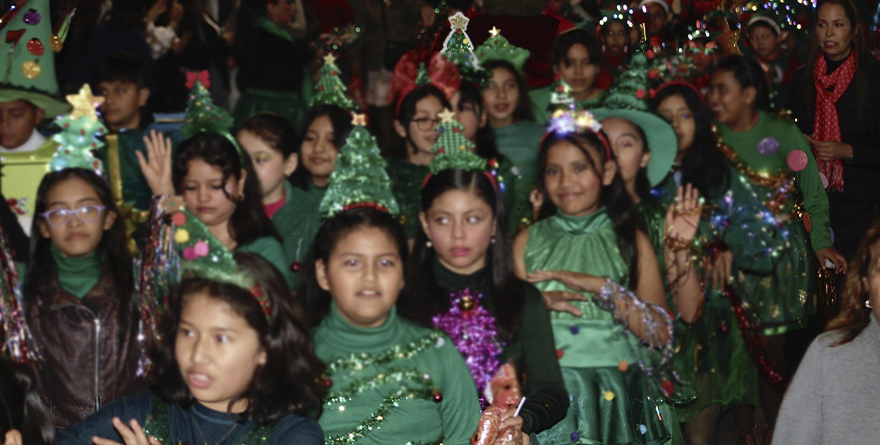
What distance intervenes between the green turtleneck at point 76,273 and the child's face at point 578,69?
1.44 metres

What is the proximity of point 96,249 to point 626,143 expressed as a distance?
1531 millimetres

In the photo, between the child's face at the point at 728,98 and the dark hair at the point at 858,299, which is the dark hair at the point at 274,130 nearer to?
the child's face at the point at 728,98

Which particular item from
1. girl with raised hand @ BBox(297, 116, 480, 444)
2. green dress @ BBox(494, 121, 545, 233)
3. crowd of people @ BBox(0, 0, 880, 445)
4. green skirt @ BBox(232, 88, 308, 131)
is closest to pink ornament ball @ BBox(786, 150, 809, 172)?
crowd of people @ BBox(0, 0, 880, 445)

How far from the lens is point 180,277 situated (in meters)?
2.39

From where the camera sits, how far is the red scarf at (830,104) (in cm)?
265

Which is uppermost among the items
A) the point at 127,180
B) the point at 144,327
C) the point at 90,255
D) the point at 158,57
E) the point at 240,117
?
the point at 158,57

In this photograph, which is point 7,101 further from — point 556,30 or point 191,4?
point 556,30

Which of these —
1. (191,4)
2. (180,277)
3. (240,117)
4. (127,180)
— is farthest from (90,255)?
(191,4)

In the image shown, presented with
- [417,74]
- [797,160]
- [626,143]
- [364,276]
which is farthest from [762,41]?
[364,276]

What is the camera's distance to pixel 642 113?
2811 mm

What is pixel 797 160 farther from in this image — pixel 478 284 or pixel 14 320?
pixel 14 320

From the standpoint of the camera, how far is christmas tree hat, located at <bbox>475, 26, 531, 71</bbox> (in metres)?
2.84

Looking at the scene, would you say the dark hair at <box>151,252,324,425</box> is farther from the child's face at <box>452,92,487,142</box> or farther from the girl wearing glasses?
the child's face at <box>452,92,487,142</box>

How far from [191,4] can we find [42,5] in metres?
0.41
